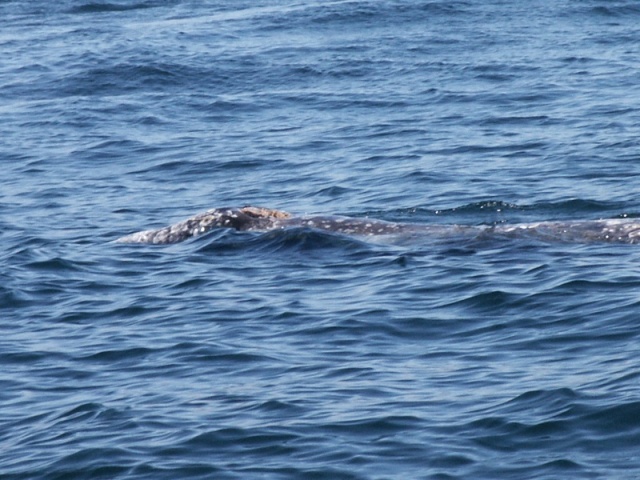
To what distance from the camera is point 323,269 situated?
15.1 metres

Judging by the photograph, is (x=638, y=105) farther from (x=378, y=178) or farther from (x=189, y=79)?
(x=189, y=79)

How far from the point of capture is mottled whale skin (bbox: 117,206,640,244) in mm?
15648

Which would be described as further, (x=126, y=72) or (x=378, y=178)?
(x=126, y=72)

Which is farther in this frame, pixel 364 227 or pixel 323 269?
pixel 364 227

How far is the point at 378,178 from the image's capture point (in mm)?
20875

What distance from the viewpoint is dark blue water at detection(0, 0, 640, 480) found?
31.6 feet

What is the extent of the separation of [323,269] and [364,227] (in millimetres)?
1774

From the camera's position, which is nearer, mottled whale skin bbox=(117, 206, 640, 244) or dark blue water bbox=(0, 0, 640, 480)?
dark blue water bbox=(0, 0, 640, 480)

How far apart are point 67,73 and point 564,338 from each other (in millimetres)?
22691

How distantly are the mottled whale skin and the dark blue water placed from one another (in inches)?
14.5

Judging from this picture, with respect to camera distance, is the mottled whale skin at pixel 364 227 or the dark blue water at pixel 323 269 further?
the mottled whale skin at pixel 364 227

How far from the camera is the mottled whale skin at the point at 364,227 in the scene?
1565cm

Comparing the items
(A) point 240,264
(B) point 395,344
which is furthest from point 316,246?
(B) point 395,344

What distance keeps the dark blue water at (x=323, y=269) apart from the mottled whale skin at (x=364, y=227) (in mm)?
368
